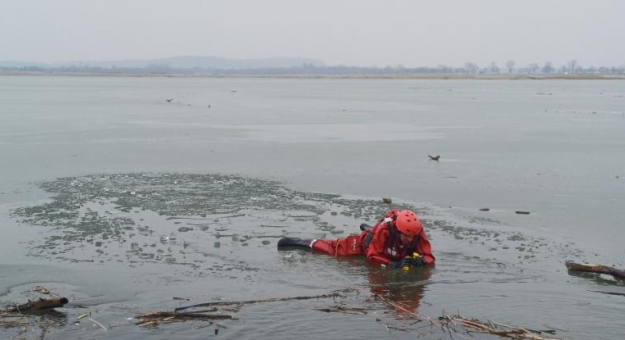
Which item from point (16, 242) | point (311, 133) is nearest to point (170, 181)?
point (16, 242)

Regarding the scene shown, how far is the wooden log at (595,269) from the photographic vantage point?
912 centimetres

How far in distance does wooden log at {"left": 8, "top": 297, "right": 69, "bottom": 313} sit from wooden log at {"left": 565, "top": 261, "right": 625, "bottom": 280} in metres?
6.25

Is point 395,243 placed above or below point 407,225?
below

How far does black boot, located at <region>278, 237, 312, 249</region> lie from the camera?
10.6 m

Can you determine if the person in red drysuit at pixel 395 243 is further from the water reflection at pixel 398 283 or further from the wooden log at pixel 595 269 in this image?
the wooden log at pixel 595 269

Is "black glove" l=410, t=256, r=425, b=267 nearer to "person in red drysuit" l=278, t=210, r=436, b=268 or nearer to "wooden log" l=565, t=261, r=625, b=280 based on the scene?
"person in red drysuit" l=278, t=210, r=436, b=268

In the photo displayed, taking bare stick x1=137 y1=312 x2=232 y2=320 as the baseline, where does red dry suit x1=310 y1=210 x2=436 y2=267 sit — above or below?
above

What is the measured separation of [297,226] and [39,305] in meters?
5.23

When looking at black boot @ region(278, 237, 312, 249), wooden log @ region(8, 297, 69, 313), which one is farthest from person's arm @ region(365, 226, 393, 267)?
wooden log @ region(8, 297, 69, 313)

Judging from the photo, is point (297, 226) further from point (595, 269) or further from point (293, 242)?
point (595, 269)

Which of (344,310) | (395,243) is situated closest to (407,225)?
(395,243)

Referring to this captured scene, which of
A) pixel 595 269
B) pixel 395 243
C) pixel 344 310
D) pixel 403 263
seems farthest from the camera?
pixel 395 243

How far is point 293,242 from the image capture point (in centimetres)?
1067

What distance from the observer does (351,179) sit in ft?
55.7
